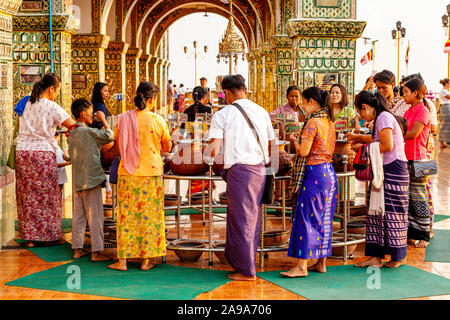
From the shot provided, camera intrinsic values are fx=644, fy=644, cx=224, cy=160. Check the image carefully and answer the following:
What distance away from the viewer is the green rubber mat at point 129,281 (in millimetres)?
4797

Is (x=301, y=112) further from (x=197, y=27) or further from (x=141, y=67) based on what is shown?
(x=197, y=27)

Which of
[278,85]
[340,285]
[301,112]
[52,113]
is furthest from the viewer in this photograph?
[278,85]

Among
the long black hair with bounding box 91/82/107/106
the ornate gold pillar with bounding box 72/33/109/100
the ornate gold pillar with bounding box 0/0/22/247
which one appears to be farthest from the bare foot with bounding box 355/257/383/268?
the ornate gold pillar with bounding box 72/33/109/100

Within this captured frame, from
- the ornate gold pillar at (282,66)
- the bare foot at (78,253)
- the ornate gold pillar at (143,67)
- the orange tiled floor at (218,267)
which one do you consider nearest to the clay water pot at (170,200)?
the orange tiled floor at (218,267)

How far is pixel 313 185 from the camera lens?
521cm

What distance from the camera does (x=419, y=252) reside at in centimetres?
615

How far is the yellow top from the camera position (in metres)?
5.37

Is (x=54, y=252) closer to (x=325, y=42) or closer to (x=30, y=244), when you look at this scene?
(x=30, y=244)

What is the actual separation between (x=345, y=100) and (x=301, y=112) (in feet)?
4.80

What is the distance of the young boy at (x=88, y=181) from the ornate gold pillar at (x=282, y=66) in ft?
31.7

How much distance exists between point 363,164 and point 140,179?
193 cm

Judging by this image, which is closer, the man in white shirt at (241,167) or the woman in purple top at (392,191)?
the man in white shirt at (241,167)

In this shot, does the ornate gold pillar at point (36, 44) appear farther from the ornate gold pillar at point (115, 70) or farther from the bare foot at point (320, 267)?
the ornate gold pillar at point (115, 70)

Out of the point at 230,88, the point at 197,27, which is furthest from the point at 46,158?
the point at 197,27
